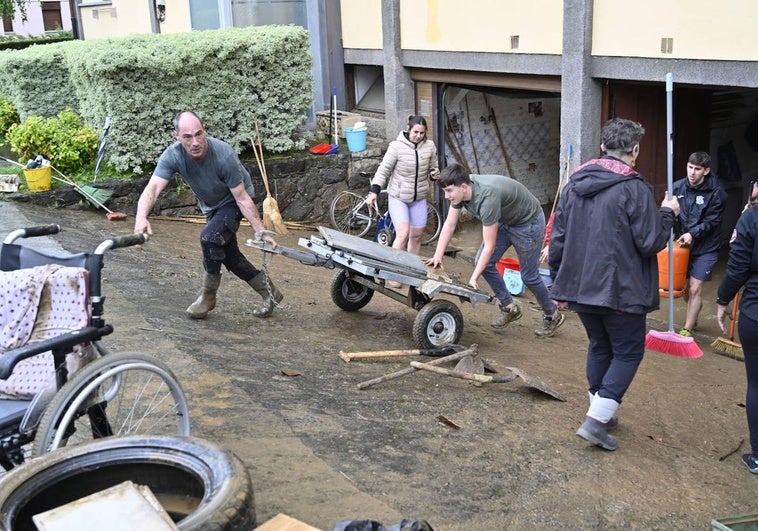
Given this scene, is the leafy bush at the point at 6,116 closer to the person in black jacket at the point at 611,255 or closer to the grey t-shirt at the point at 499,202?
the grey t-shirt at the point at 499,202

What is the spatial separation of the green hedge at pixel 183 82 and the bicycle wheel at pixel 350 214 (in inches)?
43.3

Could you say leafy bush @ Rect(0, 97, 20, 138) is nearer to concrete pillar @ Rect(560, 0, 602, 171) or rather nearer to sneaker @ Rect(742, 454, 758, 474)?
concrete pillar @ Rect(560, 0, 602, 171)

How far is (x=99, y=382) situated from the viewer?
381 cm

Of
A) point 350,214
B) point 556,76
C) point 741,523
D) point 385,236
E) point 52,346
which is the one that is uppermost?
point 556,76

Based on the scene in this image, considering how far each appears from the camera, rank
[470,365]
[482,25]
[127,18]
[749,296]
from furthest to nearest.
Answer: [127,18] < [482,25] < [470,365] < [749,296]

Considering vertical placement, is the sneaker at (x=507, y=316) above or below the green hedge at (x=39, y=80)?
below

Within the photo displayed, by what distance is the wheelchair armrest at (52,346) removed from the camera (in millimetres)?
3646

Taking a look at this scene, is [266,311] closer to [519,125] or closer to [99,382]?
[99,382]

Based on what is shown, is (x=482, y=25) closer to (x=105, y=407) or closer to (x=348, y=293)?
(x=348, y=293)

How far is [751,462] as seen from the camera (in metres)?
5.13

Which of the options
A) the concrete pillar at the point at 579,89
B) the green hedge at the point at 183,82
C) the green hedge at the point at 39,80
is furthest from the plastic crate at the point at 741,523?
the green hedge at the point at 39,80

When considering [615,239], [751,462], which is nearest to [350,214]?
[615,239]

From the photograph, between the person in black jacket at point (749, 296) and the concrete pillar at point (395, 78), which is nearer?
the person in black jacket at point (749, 296)

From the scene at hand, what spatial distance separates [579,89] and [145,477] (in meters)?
8.58
